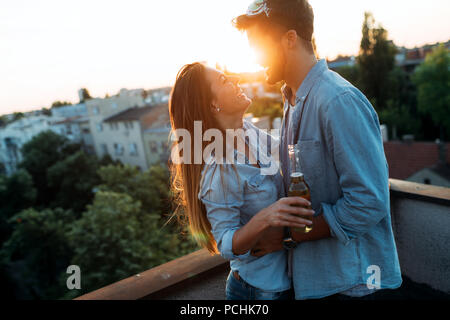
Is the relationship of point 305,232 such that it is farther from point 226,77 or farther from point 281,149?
point 226,77

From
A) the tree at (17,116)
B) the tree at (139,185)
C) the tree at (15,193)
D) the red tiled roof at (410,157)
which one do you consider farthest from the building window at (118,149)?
the red tiled roof at (410,157)

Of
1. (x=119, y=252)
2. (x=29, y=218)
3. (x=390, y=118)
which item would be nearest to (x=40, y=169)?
(x=29, y=218)

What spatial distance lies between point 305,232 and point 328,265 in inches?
9.5

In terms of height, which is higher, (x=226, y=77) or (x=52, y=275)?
(x=226, y=77)

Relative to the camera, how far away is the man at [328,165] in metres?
1.35

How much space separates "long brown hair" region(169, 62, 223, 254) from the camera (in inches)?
70.4

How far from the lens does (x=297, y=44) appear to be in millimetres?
1661

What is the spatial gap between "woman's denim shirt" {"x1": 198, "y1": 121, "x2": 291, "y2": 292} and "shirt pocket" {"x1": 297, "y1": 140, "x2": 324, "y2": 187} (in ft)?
0.75

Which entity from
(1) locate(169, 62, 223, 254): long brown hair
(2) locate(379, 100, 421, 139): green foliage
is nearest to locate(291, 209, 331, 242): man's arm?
(1) locate(169, 62, 223, 254): long brown hair

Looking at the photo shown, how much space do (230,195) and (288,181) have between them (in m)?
0.34

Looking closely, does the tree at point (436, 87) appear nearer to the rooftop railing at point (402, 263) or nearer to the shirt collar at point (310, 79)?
the rooftop railing at point (402, 263)

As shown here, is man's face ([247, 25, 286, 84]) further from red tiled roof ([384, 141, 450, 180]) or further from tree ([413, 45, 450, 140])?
tree ([413, 45, 450, 140])

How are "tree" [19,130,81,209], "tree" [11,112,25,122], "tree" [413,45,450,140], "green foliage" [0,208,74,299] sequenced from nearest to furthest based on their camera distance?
"green foliage" [0,208,74,299], "tree" [413,45,450,140], "tree" [19,130,81,209], "tree" [11,112,25,122]

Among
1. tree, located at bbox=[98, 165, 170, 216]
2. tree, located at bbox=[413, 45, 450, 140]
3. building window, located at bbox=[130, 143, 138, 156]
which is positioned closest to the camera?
tree, located at bbox=[98, 165, 170, 216]
